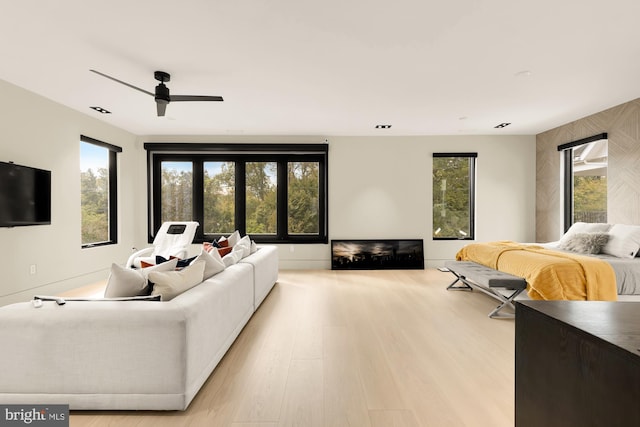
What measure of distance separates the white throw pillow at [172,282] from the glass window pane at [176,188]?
476cm

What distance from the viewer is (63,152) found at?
481cm

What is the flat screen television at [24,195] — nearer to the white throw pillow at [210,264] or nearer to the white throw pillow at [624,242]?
the white throw pillow at [210,264]

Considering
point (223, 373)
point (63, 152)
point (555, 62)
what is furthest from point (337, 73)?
point (63, 152)

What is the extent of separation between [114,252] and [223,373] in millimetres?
4649

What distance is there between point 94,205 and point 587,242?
7.19 m

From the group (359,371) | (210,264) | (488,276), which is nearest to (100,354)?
(210,264)

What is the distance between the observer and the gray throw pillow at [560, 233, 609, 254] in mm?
4329

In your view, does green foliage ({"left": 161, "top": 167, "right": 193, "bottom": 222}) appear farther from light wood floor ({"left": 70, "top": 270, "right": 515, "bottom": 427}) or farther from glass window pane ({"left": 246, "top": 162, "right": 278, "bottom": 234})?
light wood floor ({"left": 70, "top": 270, "right": 515, "bottom": 427})

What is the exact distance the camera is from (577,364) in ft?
3.17

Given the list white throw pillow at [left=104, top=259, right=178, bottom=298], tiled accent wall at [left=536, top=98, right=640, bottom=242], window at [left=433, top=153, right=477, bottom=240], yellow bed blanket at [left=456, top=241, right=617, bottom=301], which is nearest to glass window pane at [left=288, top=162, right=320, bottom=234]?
window at [left=433, top=153, right=477, bottom=240]

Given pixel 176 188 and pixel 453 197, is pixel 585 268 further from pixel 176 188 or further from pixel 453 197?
pixel 176 188

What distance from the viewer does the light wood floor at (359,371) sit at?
6.35 ft

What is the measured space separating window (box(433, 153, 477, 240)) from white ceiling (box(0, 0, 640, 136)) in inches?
68.9

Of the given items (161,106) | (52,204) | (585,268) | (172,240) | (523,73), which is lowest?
(585,268)
